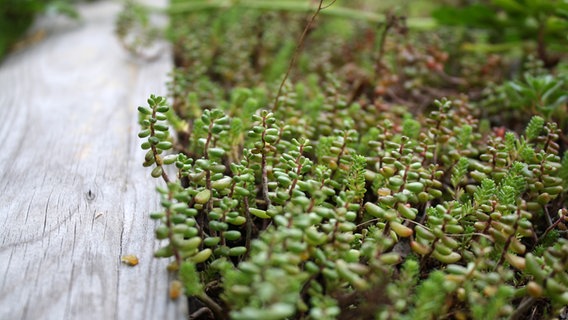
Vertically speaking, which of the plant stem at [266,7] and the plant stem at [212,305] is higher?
the plant stem at [266,7]

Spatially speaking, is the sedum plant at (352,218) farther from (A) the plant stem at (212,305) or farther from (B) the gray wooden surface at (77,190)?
(B) the gray wooden surface at (77,190)

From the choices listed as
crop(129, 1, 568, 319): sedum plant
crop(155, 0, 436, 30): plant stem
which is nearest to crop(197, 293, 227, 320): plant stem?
crop(129, 1, 568, 319): sedum plant

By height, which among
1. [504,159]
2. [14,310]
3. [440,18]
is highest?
[440,18]

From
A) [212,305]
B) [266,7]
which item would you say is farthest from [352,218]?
[266,7]

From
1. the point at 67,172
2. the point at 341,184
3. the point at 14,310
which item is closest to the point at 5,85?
the point at 67,172

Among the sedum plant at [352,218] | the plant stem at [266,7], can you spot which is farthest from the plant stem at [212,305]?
the plant stem at [266,7]

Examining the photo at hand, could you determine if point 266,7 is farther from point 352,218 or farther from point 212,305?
point 212,305

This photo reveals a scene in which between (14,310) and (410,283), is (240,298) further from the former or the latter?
(14,310)
